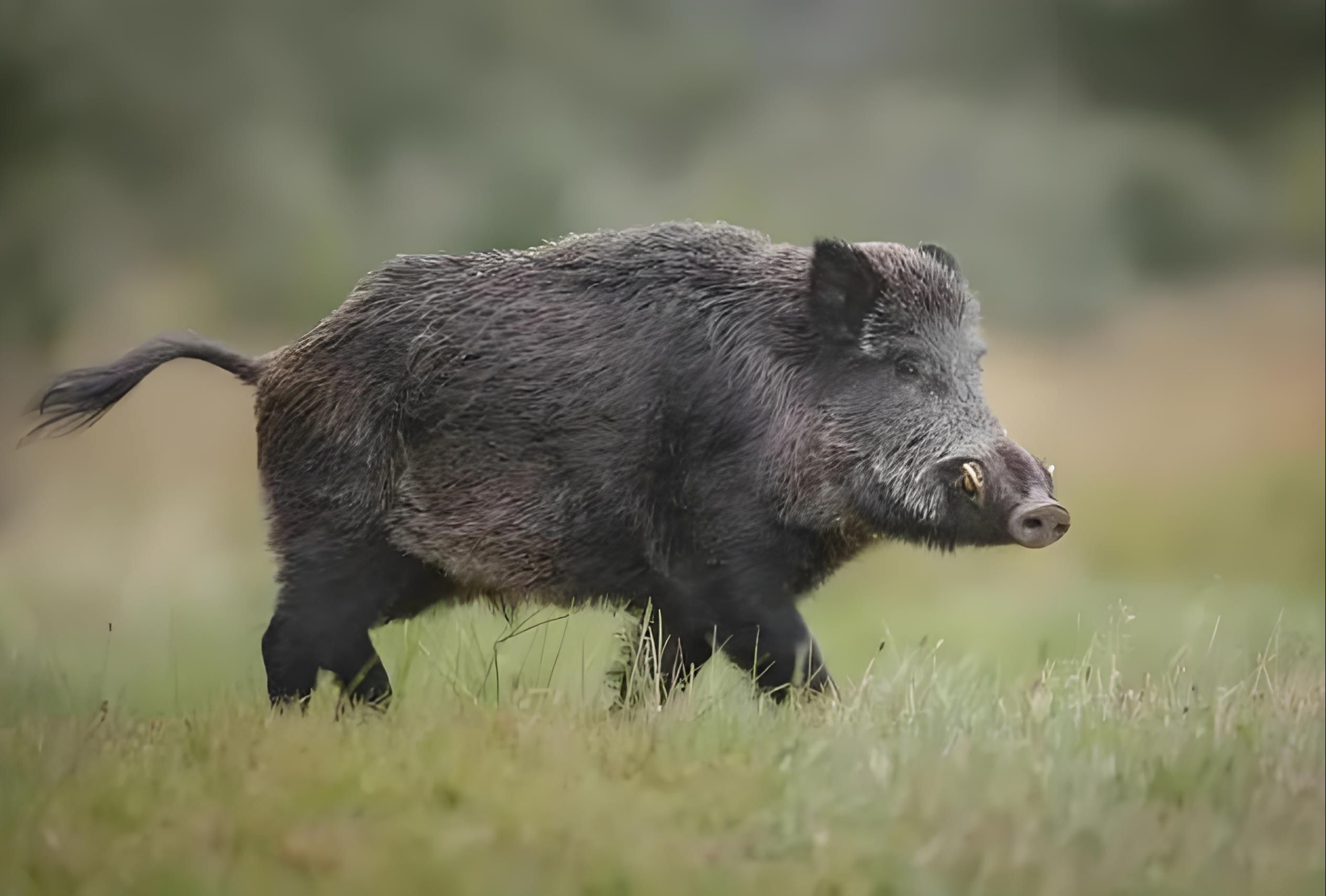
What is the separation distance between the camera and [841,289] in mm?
3588

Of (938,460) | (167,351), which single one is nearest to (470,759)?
(938,460)

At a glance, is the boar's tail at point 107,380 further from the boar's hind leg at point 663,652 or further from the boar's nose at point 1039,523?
the boar's nose at point 1039,523

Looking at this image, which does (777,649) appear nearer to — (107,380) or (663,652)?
(663,652)

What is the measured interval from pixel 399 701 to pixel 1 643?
124 cm

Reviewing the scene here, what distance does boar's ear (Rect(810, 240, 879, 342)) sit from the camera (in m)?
3.55

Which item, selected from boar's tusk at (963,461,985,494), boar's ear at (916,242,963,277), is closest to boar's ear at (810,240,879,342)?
boar's ear at (916,242,963,277)

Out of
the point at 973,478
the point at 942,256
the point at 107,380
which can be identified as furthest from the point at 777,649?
the point at 107,380

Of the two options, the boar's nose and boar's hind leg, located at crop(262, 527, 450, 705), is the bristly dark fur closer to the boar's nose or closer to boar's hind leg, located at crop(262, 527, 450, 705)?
boar's hind leg, located at crop(262, 527, 450, 705)

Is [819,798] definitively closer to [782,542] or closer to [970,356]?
[782,542]

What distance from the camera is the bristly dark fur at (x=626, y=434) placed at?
349cm

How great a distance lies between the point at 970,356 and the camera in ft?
11.8

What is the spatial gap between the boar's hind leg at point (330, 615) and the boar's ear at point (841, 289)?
151cm

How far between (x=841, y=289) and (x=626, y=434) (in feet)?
2.51

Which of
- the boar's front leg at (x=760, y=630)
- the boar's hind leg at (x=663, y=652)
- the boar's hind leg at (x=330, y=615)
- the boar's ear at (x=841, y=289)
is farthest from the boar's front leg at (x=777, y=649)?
the boar's hind leg at (x=330, y=615)
